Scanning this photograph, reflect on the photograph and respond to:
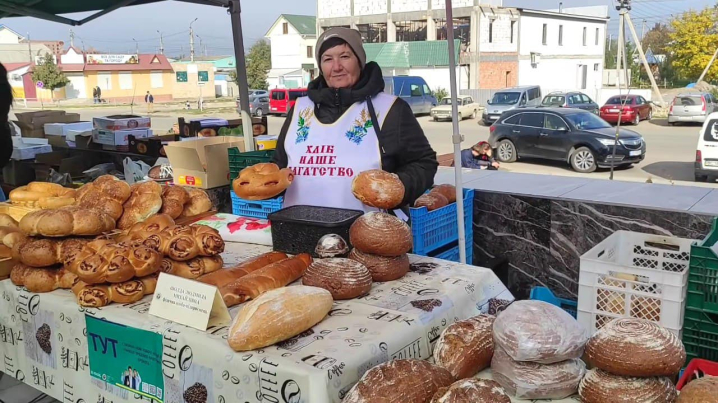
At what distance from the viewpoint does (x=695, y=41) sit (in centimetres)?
2788

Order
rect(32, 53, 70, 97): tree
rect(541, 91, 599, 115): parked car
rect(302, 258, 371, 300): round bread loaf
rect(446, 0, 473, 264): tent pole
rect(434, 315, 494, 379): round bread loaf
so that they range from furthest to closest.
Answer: rect(32, 53, 70, 97): tree → rect(541, 91, 599, 115): parked car → rect(446, 0, 473, 264): tent pole → rect(302, 258, 371, 300): round bread loaf → rect(434, 315, 494, 379): round bread loaf

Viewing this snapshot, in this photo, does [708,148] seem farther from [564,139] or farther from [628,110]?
[628,110]

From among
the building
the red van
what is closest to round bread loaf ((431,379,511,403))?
the red van

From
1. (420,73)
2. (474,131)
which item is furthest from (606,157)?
(420,73)

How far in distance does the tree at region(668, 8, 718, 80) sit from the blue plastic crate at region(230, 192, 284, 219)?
95.8ft

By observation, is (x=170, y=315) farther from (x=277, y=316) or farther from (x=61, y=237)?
(x=61, y=237)

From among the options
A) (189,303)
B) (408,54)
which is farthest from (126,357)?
(408,54)

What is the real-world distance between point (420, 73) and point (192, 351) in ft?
111

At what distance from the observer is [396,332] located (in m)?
1.63

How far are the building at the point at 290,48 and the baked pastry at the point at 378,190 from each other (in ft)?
136

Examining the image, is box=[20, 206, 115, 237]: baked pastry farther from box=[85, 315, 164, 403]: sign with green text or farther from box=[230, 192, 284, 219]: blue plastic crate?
box=[230, 192, 284, 219]: blue plastic crate

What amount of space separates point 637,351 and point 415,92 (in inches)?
972

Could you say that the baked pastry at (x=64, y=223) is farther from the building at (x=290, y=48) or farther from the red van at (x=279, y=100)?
the building at (x=290, y=48)

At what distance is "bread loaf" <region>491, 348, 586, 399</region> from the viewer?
4.65 feet
